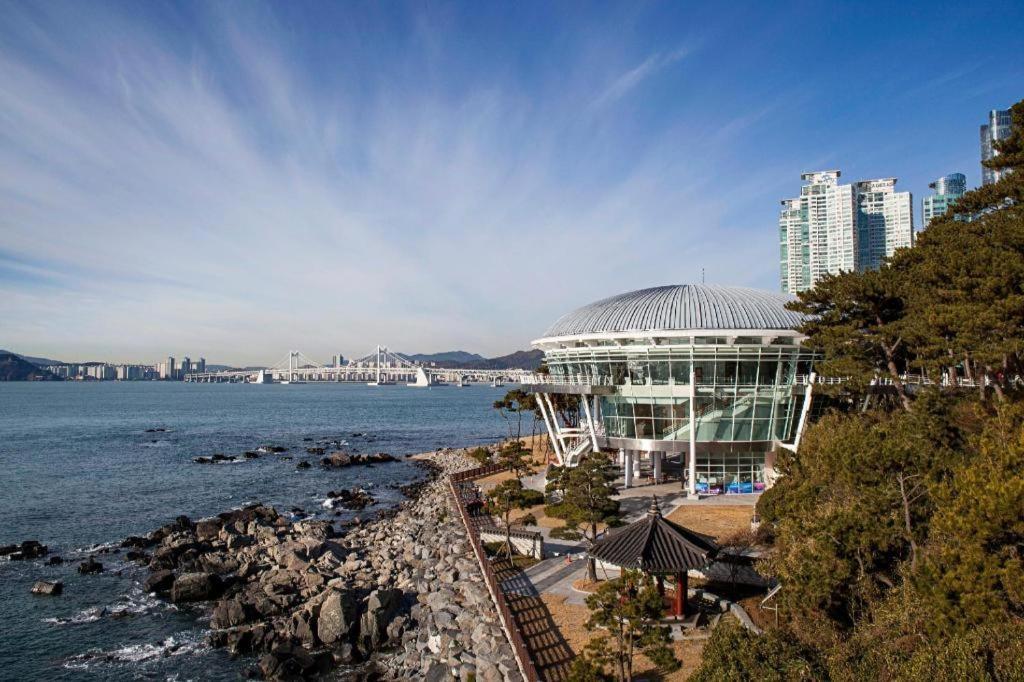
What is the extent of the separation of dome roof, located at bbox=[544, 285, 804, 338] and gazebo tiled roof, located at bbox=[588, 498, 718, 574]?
20.9 m

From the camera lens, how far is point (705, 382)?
127 ft

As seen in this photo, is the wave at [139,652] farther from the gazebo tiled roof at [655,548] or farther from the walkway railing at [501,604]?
the gazebo tiled roof at [655,548]

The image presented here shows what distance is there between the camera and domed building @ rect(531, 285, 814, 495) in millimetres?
38281

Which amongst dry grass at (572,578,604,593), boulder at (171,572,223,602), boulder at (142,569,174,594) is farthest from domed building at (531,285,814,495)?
boulder at (142,569,174,594)

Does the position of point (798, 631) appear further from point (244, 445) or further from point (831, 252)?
point (831, 252)

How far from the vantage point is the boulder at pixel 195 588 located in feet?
98.3

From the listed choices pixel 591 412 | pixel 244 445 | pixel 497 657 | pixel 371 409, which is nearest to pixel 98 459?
pixel 244 445

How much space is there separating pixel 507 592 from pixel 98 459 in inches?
2639

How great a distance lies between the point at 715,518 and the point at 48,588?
31.4m

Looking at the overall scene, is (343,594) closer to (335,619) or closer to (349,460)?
(335,619)

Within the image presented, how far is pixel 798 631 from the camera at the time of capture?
15.1 m

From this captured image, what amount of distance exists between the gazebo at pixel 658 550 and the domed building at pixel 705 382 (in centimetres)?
1931

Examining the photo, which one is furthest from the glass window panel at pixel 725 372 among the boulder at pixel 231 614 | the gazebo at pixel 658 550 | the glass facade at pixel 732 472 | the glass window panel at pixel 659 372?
the boulder at pixel 231 614

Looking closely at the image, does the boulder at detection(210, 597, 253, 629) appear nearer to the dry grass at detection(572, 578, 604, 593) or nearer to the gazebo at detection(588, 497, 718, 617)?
the dry grass at detection(572, 578, 604, 593)
